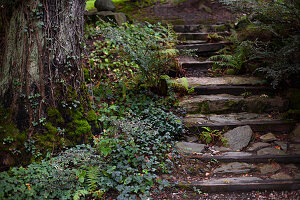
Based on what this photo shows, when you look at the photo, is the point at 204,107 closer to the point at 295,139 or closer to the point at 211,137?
the point at 211,137

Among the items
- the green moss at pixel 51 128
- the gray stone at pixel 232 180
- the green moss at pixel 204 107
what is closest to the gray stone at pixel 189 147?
the gray stone at pixel 232 180

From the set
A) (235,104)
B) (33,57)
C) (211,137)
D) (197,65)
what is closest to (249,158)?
(211,137)

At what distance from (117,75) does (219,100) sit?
240 centimetres

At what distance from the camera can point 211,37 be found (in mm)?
7332

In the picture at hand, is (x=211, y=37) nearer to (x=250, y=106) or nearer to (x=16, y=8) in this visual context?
(x=250, y=106)

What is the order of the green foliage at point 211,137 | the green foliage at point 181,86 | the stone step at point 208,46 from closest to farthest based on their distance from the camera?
the green foliage at point 211,137
the green foliage at point 181,86
the stone step at point 208,46

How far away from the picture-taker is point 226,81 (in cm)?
587

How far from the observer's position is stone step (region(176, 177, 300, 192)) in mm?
3352

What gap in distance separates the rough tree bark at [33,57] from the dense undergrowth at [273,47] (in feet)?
11.9

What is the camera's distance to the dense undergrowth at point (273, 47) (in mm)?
4871

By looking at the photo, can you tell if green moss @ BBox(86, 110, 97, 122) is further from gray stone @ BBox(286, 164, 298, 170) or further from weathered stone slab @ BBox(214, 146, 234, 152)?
gray stone @ BBox(286, 164, 298, 170)

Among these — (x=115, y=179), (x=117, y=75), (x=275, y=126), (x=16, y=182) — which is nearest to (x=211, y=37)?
(x=117, y=75)

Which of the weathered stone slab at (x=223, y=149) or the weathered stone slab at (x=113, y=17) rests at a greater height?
the weathered stone slab at (x=113, y=17)

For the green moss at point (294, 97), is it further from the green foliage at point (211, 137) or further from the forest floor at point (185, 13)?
the forest floor at point (185, 13)
